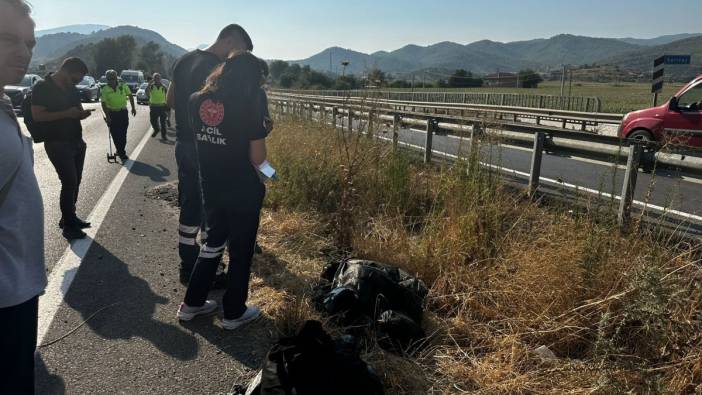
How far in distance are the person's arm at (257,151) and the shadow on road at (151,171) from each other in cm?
670

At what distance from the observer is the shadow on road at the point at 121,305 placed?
357 centimetres

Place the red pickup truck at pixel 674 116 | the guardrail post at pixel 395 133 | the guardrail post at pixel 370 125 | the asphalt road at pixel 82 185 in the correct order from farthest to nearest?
the red pickup truck at pixel 674 116 < the guardrail post at pixel 395 133 < the guardrail post at pixel 370 125 < the asphalt road at pixel 82 185

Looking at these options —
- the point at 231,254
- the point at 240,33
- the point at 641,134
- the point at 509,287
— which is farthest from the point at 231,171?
the point at 641,134

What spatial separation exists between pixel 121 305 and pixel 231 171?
154cm

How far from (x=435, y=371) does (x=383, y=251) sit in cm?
165

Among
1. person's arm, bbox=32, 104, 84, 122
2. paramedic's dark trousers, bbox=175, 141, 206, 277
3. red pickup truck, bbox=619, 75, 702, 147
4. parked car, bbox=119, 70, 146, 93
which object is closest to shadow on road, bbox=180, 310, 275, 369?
paramedic's dark trousers, bbox=175, 141, 206, 277

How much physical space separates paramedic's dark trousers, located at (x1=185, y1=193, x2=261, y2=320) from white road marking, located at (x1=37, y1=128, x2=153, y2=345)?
105 centimetres

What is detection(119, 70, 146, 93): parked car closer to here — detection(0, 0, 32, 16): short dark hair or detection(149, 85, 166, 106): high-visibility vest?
detection(149, 85, 166, 106): high-visibility vest

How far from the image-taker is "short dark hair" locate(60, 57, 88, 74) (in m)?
6.27

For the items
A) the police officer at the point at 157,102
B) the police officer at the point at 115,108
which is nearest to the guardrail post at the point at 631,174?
the police officer at the point at 115,108

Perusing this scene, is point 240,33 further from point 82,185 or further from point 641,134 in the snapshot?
point 641,134

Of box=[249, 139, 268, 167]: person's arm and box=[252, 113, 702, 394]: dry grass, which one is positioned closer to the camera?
box=[252, 113, 702, 394]: dry grass

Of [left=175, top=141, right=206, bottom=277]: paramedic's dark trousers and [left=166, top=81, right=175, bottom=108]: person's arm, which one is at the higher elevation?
[left=166, top=81, right=175, bottom=108]: person's arm

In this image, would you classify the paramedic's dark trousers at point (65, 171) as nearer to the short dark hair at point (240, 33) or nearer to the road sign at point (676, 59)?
the short dark hair at point (240, 33)
